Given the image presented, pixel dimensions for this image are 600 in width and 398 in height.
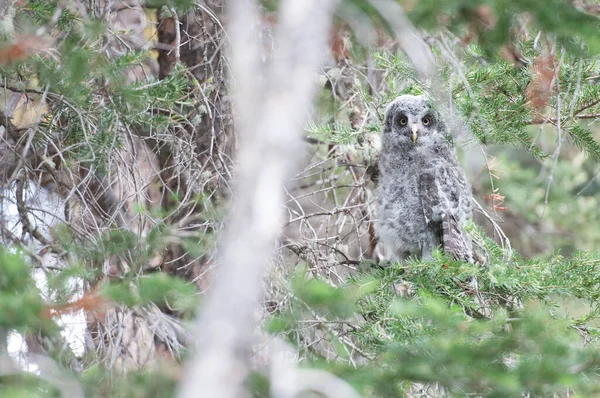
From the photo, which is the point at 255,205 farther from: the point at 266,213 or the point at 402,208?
the point at 402,208

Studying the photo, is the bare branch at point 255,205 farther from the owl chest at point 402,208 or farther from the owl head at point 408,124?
the owl head at point 408,124

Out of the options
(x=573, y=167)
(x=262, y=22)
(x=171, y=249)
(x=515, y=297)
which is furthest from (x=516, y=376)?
(x=573, y=167)

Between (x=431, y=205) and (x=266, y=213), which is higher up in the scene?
(x=266, y=213)

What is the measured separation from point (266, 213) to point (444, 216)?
322 centimetres

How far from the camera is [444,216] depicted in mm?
4547

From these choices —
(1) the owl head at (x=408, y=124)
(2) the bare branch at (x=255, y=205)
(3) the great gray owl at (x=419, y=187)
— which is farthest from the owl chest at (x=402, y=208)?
(2) the bare branch at (x=255, y=205)

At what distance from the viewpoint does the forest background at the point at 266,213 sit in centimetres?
162

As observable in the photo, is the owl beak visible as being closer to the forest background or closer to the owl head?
the owl head

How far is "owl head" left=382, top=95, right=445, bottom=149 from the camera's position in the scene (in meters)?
4.80

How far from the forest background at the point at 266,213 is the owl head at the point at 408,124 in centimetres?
20

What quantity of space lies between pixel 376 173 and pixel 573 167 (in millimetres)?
3336

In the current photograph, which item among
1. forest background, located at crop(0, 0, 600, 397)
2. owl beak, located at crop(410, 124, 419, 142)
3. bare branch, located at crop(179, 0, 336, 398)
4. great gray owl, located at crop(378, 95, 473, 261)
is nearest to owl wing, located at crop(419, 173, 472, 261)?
great gray owl, located at crop(378, 95, 473, 261)

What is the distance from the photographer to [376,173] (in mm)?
4797

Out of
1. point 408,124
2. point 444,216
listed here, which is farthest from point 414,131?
point 444,216
